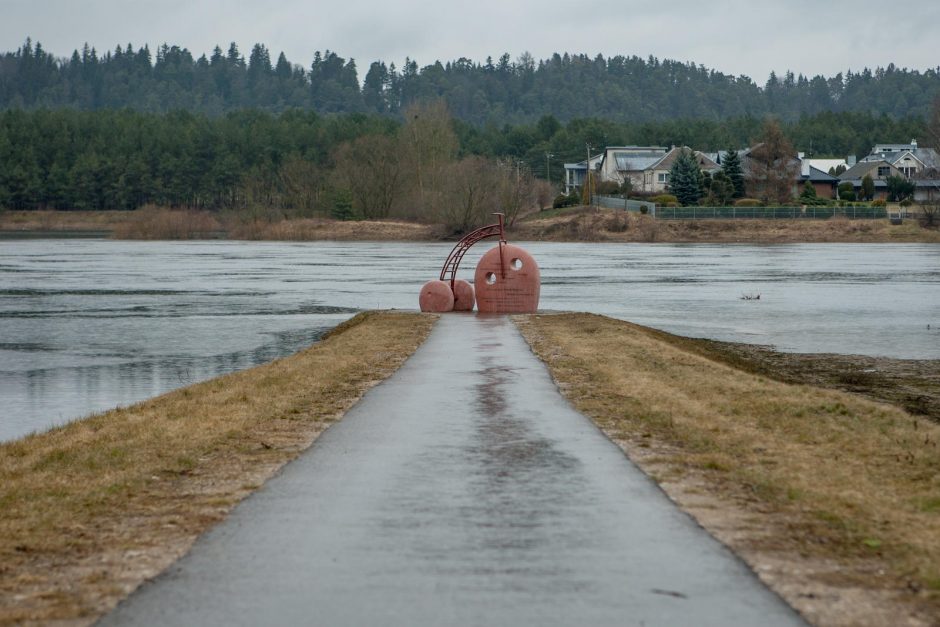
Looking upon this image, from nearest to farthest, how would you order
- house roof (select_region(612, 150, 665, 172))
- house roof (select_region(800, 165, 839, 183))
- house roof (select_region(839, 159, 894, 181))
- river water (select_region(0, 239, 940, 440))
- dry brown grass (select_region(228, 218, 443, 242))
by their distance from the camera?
river water (select_region(0, 239, 940, 440)) < dry brown grass (select_region(228, 218, 443, 242)) < house roof (select_region(800, 165, 839, 183)) < house roof (select_region(839, 159, 894, 181)) < house roof (select_region(612, 150, 665, 172))

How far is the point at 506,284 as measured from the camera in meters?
34.6

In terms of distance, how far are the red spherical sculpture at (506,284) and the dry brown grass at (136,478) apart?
45.4 feet

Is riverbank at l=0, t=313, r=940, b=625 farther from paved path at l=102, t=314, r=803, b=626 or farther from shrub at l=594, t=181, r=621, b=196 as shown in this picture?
shrub at l=594, t=181, r=621, b=196

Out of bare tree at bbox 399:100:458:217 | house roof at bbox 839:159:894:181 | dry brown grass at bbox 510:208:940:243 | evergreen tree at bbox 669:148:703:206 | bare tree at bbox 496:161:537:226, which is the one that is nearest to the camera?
dry brown grass at bbox 510:208:940:243

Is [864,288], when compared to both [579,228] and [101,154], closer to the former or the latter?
[579,228]

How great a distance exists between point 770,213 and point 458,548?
114 meters

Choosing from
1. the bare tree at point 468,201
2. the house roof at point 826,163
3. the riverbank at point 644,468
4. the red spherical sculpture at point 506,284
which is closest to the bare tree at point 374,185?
the bare tree at point 468,201

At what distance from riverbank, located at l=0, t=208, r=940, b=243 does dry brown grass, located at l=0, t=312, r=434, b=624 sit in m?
97.9

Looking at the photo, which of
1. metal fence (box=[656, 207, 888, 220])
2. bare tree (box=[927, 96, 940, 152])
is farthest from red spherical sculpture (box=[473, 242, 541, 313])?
bare tree (box=[927, 96, 940, 152])

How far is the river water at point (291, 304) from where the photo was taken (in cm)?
2572

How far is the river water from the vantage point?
25719 mm

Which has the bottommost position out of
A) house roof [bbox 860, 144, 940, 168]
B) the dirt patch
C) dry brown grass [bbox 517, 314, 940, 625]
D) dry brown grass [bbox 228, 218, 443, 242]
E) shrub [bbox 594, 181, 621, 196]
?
the dirt patch

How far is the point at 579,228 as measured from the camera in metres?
121

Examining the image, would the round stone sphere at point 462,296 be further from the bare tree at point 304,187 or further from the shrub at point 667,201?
the bare tree at point 304,187
